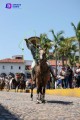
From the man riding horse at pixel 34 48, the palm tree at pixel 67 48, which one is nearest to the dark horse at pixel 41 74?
the man riding horse at pixel 34 48

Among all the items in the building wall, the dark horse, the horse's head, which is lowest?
the dark horse

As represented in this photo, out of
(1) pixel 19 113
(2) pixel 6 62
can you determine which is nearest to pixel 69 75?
(1) pixel 19 113

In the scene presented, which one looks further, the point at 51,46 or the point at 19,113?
the point at 51,46

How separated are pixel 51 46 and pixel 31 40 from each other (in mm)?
55278

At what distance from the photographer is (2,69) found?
151 metres

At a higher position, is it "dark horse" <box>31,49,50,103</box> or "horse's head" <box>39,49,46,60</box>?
"horse's head" <box>39,49,46,60</box>

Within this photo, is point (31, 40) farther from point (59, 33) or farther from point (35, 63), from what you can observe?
point (59, 33)

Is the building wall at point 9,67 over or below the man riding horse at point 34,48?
over

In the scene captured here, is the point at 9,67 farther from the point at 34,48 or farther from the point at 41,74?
the point at 41,74

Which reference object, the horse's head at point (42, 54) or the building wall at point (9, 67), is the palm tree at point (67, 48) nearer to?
A: the horse's head at point (42, 54)

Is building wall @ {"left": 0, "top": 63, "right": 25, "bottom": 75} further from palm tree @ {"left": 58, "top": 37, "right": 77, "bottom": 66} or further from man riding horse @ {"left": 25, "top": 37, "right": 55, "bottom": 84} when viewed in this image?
man riding horse @ {"left": 25, "top": 37, "right": 55, "bottom": 84}

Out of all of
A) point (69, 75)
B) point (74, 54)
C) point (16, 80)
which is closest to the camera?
point (69, 75)

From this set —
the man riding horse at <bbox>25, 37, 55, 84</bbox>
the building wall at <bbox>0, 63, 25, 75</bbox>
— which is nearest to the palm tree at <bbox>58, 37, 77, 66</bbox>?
the man riding horse at <bbox>25, 37, 55, 84</bbox>

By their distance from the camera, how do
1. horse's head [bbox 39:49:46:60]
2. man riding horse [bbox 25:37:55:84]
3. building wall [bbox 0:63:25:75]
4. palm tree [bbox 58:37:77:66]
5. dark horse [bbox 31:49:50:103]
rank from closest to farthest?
horse's head [bbox 39:49:46:60] → dark horse [bbox 31:49:50:103] → man riding horse [bbox 25:37:55:84] → palm tree [bbox 58:37:77:66] → building wall [bbox 0:63:25:75]
